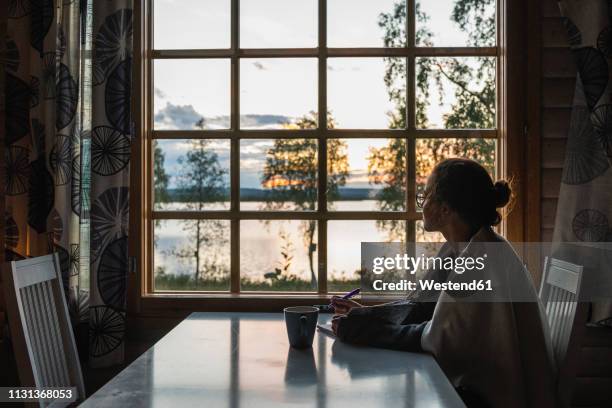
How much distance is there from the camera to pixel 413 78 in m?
2.50

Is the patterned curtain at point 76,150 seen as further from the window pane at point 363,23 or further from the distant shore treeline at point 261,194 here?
the window pane at point 363,23

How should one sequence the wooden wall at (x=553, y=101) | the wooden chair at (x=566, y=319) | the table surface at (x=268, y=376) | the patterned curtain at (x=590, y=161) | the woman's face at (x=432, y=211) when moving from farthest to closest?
the wooden wall at (x=553, y=101) → the patterned curtain at (x=590, y=161) → the woman's face at (x=432, y=211) → the wooden chair at (x=566, y=319) → the table surface at (x=268, y=376)

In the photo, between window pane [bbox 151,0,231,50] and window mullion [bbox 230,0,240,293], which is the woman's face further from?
window pane [bbox 151,0,231,50]

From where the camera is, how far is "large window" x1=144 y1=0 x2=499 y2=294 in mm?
2504

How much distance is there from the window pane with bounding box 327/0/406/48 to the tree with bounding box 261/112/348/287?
0.37 metres

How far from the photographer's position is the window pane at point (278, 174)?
2539 mm

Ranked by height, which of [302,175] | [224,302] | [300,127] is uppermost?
[300,127]

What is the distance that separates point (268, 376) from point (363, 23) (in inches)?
71.9

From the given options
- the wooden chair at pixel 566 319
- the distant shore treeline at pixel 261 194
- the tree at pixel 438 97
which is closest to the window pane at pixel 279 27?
the tree at pixel 438 97

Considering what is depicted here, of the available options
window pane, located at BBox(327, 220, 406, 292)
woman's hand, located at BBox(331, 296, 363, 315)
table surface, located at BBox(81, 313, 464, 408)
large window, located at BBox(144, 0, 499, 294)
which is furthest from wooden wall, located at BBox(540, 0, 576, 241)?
table surface, located at BBox(81, 313, 464, 408)

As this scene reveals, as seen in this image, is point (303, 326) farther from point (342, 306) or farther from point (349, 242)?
point (349, 242)

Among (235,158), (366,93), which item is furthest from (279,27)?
(235,158)

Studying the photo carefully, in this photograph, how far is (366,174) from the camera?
253 centimetres

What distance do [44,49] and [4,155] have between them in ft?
1.61
